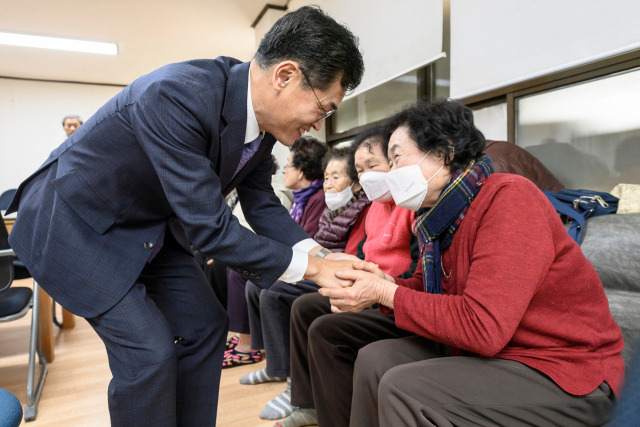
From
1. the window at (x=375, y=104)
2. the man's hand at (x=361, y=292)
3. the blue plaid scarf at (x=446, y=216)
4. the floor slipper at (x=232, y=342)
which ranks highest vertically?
the window at (x=375, y=104)

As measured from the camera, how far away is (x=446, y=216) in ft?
3.45

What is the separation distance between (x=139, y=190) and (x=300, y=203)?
152 cm

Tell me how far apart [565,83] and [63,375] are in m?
2.84

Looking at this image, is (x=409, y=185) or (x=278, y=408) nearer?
(x=409, y=185)

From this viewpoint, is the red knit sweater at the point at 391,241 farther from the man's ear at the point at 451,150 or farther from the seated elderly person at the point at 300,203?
the seated elderly person at the point at 300,203

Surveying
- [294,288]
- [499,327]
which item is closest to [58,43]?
[294,288]

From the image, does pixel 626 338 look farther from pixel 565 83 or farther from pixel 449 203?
pixel 565 83

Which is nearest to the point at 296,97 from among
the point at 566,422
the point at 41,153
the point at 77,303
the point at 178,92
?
the point at 178,92

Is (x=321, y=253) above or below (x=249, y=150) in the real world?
below

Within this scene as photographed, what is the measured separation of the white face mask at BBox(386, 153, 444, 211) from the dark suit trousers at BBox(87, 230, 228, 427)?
0.66 m

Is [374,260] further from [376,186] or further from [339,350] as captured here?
[339,350]

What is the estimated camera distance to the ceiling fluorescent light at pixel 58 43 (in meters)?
5.38

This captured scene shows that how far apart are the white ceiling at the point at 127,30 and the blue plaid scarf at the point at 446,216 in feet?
14.6

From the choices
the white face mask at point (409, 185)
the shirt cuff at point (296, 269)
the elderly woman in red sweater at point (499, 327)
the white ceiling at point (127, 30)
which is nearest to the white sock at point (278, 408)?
the elderly woman in red sweater at point (499, 327)
